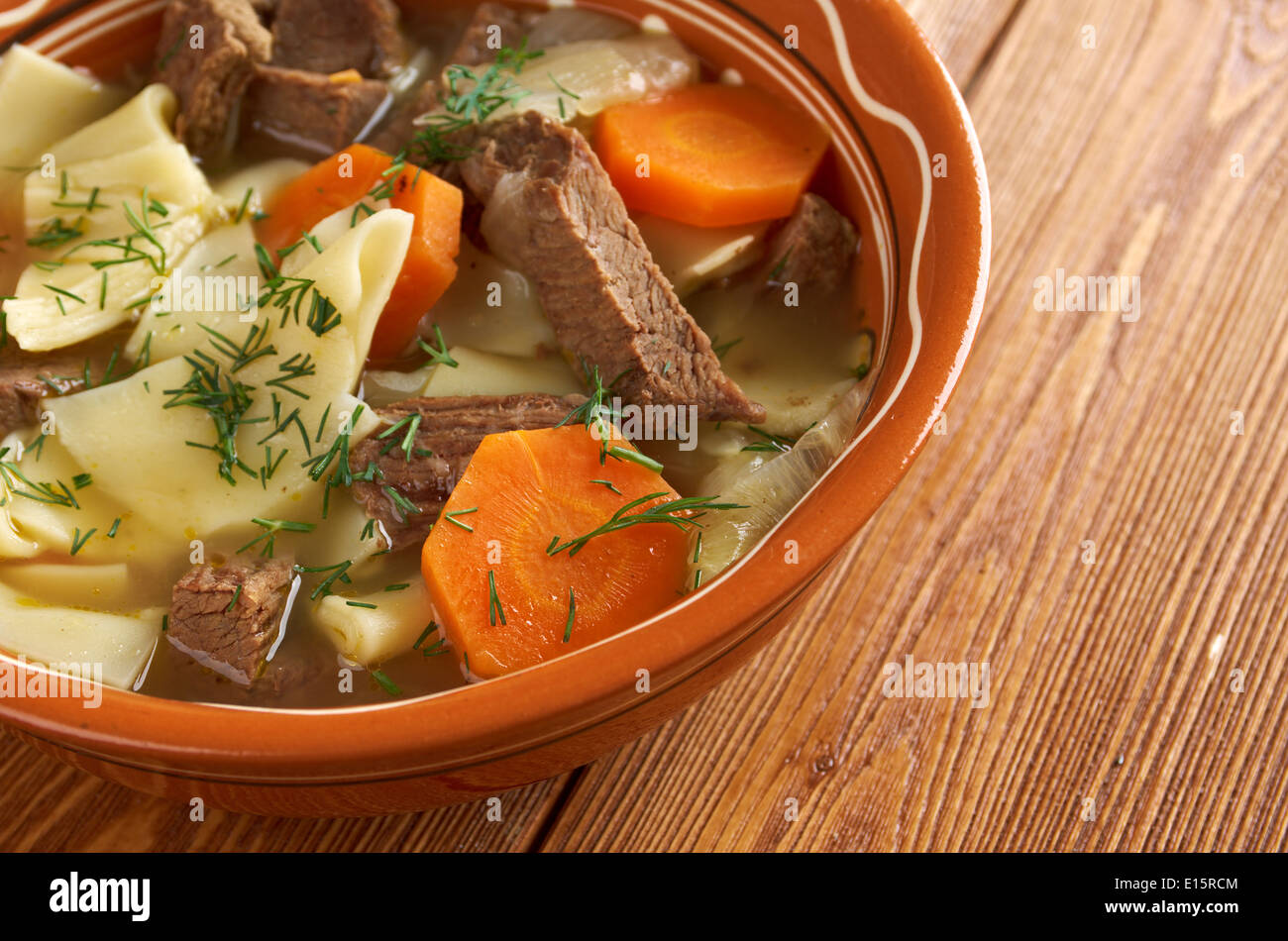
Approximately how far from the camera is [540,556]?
2051 millimetres

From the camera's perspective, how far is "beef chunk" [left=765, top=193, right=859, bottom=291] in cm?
241

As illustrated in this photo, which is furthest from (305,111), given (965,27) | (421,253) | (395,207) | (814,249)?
(965,27)

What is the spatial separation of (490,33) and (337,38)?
0.39 metres

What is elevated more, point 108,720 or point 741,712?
point 108,720

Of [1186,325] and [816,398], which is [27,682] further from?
[1186,325]

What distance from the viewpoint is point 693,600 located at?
5.85ft

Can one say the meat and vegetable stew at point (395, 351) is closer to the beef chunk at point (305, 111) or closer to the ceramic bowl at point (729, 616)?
the beef chunk at point (305, 111)

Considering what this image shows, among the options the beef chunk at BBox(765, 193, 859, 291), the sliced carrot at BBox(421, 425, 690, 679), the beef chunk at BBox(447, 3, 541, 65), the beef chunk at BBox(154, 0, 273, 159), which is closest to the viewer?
the sliced carrot at BBox(421, 425, 690, 679)

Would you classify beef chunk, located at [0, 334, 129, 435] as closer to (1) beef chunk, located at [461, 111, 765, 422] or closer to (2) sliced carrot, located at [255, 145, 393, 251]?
(2) sliced carrot, located at [255, 145, 393, 251]

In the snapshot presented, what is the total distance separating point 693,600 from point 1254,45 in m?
2.51

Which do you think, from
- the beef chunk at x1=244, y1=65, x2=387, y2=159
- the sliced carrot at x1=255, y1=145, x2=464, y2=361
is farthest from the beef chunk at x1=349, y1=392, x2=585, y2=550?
the beef chunk at x1=244, y1=65, x2=387, y2=159

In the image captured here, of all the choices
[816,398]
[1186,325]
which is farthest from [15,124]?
[1186,325]

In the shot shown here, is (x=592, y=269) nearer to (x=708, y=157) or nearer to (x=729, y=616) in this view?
(x=708, y=157)

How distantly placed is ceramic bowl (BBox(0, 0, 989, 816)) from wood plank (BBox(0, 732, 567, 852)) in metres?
0.23
